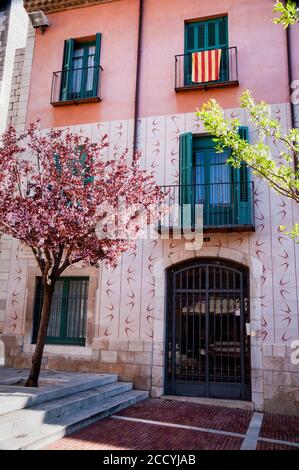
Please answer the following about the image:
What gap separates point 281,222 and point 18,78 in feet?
29.0

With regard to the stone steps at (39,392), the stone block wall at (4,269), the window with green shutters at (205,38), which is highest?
the window with green shutters at (205,38)

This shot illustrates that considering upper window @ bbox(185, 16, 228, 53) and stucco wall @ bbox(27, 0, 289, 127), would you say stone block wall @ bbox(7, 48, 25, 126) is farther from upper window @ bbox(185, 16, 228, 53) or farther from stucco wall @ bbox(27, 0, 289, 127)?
upper window @ bbox(185, 16, 228, 53)

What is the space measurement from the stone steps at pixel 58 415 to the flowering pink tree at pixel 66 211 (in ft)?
3.22

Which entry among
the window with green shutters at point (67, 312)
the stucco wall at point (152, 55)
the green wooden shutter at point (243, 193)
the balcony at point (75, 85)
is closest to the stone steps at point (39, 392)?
the window with green shutters at point (67, 312)

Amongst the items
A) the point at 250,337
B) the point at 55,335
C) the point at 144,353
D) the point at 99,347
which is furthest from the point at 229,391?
the point at 55,335

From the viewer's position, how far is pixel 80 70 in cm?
1186

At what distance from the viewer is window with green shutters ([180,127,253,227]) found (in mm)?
9363

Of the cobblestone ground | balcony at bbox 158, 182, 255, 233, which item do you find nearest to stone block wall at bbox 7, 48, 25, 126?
balcony at bbox 158, 182, 255, 233

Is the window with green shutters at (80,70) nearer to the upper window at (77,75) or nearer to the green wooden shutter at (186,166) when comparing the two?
the upper window at (77,75)

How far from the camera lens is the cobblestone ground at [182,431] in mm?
5745

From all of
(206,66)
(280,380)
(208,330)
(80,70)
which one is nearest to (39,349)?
(208,330)

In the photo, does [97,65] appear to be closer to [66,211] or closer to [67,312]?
[66,211]

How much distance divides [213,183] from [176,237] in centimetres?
159

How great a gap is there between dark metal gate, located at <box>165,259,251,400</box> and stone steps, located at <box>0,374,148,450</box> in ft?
4.38
